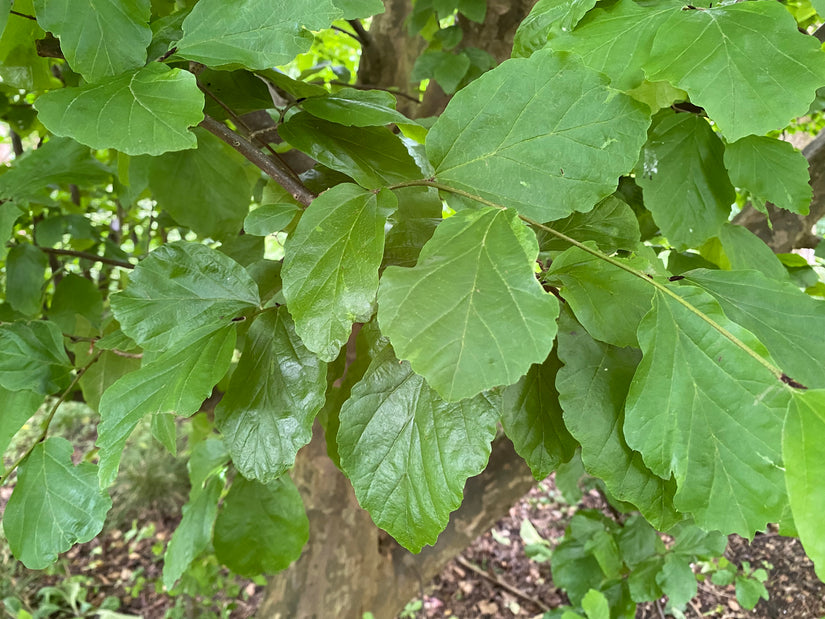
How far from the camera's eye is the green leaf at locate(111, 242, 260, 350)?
0.46m

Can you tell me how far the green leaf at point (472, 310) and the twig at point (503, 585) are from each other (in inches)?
80.9

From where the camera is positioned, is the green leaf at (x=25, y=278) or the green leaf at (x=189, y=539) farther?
the green leaf at (x=25, y=278)

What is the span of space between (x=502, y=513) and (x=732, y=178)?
96 cm

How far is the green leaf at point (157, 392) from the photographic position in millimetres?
389

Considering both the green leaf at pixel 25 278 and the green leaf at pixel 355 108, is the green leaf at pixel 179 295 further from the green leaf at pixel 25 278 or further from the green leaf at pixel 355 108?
the green leaf at pixel 25 278

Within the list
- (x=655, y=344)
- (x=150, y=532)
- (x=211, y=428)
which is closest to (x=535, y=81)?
(x=655, y=344)

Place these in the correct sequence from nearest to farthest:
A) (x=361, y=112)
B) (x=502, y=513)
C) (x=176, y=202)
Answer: (x=361, y=112) < (x=176, y=202) < (x=502, y=513)

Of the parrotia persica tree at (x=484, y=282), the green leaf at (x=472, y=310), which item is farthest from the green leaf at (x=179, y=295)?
the green leaf at (x=472, y=310)

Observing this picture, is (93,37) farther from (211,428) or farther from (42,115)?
(211,428)

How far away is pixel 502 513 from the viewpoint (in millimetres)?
1251

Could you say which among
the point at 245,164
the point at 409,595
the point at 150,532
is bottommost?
the point at 150,532

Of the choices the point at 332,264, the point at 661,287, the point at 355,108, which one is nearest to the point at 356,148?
the point at 355,108

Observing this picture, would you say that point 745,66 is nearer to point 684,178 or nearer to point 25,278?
point 684,178

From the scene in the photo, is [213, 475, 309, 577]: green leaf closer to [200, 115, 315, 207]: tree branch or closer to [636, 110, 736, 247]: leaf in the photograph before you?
[200, 115, 315, 207]: tree branch
